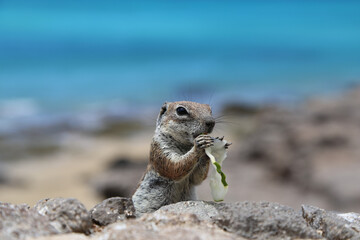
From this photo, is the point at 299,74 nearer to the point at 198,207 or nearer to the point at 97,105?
the point at 97,105

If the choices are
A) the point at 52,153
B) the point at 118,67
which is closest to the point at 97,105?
the point at 52,153

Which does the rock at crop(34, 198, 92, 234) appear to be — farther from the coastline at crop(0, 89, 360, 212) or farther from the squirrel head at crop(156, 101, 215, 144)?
the coastline at crop(0, 89, 360, 212)

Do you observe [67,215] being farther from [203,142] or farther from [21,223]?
[203,142]

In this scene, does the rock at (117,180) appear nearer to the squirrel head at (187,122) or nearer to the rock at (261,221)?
the squirrel head at (187,122)

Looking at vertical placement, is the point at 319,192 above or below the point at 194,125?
above

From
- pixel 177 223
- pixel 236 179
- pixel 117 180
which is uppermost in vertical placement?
pixel 236 179

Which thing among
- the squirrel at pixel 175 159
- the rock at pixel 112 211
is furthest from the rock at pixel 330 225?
the rock at pixel 112 211

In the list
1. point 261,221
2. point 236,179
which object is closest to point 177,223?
point 261,221
